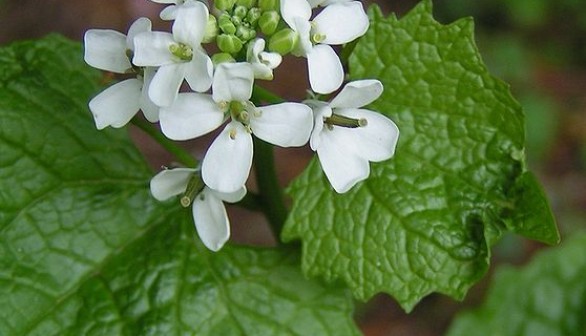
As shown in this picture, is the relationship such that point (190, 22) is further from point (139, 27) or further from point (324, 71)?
point (324, 71)

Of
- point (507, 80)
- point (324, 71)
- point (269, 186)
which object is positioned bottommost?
point (507, 80)

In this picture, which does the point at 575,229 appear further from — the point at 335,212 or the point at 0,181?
the point at 0,181

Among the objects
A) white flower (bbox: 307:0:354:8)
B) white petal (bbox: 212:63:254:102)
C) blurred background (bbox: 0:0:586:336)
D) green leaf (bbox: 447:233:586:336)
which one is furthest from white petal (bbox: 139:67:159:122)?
blurred background (bbox: 0:0:586:336)

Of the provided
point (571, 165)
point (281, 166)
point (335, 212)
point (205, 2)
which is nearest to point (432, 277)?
point (335, 212)

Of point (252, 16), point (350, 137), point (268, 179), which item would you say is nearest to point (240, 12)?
point (252, 16)

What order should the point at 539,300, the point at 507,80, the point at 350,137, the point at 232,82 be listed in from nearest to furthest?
the point at 232,82 → the point at 350,137 → the point at 539,300 → the point at 507,80

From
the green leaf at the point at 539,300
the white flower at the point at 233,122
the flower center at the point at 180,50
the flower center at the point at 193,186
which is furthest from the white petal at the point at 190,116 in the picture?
the green leaf at the point at 539,300
